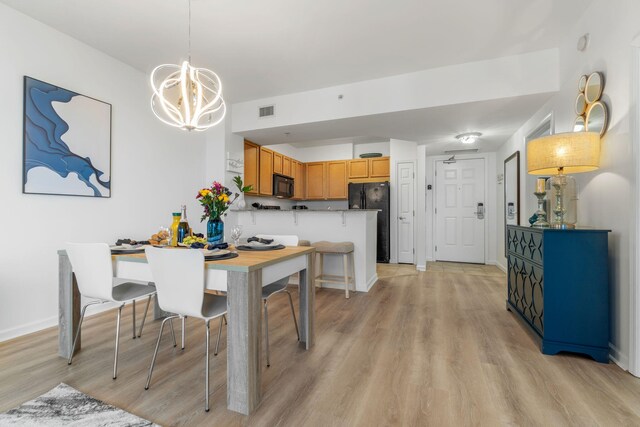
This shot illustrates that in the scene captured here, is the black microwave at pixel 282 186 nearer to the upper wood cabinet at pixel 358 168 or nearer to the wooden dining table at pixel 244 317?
the upper wood cabinet at pixel 358 168

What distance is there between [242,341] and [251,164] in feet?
12.1

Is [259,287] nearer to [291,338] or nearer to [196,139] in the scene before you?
[291,338]

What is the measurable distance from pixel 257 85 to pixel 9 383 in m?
3.43

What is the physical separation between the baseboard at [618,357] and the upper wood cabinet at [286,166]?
4949mm

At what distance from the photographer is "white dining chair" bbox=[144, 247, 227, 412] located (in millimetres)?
1431

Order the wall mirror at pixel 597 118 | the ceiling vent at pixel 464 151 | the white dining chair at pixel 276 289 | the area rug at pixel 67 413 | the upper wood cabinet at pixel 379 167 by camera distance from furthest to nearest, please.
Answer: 1. the upper wood cabinet at pixel 379 167
2. the ceiling vent at pixel 464 151
3. the wall mirror at pixel 597 118
4. the white dining chair at pixel 276 289
5. the area rug at pixel 67 413

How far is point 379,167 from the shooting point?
589cm

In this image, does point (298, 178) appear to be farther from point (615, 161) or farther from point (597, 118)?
point (615, 161)

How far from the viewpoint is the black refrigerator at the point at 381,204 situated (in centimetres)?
553

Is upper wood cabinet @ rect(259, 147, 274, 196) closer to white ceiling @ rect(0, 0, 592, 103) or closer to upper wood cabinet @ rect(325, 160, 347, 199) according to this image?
upper wood cabinet @ rect(325, 160, 347, 199)

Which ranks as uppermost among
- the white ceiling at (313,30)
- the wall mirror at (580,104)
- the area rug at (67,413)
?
the white ceiling at (313,30)

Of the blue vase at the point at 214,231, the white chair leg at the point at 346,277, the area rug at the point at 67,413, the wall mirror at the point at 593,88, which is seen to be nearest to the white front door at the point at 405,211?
the white chair leg at the point at 346,277

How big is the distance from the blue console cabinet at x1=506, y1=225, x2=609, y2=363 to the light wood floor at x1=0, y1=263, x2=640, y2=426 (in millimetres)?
128

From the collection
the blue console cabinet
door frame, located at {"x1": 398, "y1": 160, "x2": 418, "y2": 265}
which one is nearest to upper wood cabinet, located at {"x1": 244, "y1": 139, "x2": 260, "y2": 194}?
door frame, located at {"x1": 398, "y1": 160, "x2": 418, "y2": 265}
